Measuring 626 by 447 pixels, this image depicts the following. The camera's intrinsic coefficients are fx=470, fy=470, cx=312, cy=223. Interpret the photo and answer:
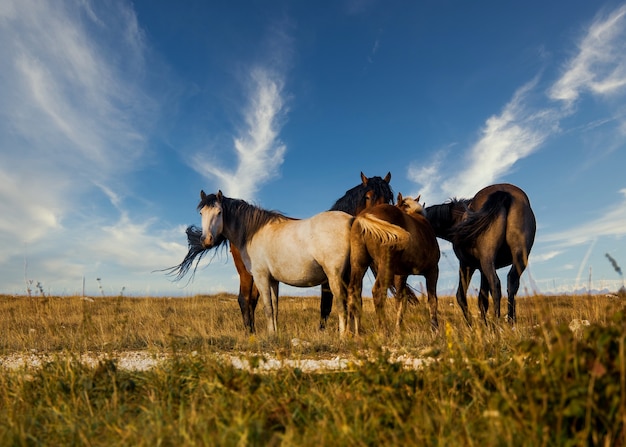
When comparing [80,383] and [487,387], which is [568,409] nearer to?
[487,387]

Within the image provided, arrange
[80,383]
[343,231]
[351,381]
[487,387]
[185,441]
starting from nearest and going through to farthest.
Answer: [185,441] → [487,387] → [351,381] → [80,383] → [343,231]

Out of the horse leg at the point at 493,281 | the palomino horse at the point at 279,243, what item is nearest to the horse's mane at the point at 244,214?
the palomino horse at the point at 279,243

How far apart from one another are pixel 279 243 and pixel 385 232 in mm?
2130

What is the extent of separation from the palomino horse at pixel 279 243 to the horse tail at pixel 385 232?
69 centimetres

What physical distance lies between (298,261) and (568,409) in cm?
556

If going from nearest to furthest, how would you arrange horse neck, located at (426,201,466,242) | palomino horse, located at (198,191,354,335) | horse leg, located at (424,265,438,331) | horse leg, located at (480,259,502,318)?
palomino horse, located at (198,191,354,335) → horse leg, located at (424,265,438,331) → horse leg, located at (480,259,502,318) → horse neck, located at (426,201,466,242)

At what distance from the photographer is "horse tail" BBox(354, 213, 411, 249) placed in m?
6.76

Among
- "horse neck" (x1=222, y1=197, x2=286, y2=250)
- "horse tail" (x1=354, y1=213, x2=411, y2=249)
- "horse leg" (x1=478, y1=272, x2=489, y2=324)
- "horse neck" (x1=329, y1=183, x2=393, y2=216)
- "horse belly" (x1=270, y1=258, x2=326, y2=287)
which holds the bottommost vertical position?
"horse leg" (x1=478, y1=272, x2=489, y2=324)

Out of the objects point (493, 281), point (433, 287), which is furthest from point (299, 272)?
point (493, 281)

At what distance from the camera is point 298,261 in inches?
310

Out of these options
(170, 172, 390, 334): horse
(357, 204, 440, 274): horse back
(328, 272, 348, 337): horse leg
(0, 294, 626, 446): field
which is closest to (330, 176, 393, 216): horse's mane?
(170, 172, 390, 334): horse

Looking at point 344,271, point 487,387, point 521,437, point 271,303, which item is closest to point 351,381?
point 487,387

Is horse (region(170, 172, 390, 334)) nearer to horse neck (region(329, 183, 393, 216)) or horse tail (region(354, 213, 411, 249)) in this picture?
horse neck (region(329, 183, 393, 216))

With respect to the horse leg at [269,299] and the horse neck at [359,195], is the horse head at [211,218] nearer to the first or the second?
the horse leg at [269,299]
